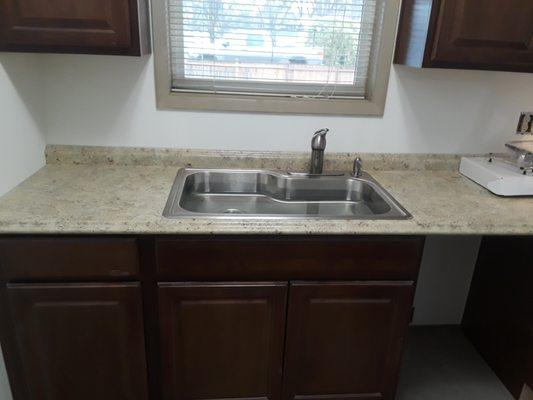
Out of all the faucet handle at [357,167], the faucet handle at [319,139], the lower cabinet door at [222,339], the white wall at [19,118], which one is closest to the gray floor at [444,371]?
the lower cabinet door at [222,339]

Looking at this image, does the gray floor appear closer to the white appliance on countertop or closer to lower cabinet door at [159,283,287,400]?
lower cabinet door at [159,283,287,400]

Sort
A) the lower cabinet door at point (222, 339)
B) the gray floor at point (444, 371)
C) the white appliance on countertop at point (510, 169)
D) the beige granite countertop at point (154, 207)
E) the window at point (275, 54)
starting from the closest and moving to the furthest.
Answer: the beige granite countertop at point (154, 207)
the lower cabinet door at point (222, 339)
the white appliance on countertop at point (510, 169)
the window at point (275, 54)
the gray floor at point (444, 371)

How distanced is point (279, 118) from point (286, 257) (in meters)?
0.73

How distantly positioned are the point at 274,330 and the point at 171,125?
97 cm

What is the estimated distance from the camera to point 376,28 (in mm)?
1741

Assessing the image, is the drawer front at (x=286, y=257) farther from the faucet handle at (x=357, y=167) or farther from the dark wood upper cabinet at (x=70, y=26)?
the dark wood upper cabinet at (x=70, y=26)

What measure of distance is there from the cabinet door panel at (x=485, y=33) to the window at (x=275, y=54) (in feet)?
1.07

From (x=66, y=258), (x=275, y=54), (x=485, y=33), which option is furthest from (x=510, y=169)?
(x=66, y=258)

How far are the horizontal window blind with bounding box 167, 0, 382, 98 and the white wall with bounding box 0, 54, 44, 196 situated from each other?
0.55 meters

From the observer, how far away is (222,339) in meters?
1.41

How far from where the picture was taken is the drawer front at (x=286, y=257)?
1.29 meters

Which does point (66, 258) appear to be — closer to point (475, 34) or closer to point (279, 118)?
point (279, 118)

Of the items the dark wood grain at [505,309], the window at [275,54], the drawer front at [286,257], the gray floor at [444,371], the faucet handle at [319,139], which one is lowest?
the gray floor at [444,371]

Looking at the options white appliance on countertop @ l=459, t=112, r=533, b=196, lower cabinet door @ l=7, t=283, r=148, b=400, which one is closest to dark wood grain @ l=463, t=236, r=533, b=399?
white appliance on countertop @ l=459, t=112, r=533, b=196
